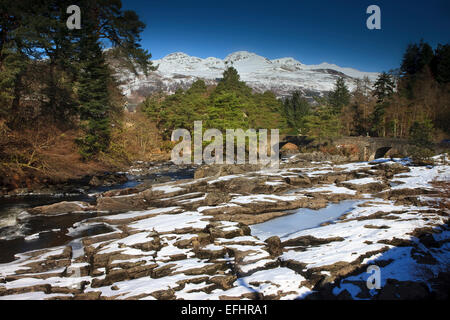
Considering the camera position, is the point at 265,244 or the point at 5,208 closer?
the point at 265,244

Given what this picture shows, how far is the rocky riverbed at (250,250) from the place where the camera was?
Answer: 5.46 metres

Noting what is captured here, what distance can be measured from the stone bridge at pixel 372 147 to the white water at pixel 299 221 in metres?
20.3

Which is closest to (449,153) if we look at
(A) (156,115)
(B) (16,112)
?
(B) (16,112)

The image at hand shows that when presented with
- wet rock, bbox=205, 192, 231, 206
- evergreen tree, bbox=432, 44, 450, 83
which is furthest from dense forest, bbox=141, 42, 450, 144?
wet rock, bbox=205, 192, 231, 206

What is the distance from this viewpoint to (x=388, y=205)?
10.8 meters

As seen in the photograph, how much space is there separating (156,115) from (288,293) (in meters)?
43.1

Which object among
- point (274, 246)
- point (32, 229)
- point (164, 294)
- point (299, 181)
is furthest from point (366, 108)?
point (164, 294)

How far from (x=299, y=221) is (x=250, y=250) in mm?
3667

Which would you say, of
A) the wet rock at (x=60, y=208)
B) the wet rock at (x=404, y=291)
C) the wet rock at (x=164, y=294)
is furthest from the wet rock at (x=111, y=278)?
the wet rock at (x=60, y=208)

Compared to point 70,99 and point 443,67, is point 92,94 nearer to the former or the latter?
point 70,99

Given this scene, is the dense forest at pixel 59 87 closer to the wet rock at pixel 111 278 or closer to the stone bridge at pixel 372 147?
the wet rock at pixel 111 278

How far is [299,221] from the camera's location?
10.2 metres
